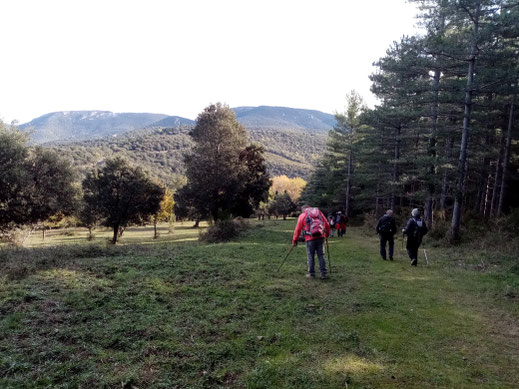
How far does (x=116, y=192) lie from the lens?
1158 inches

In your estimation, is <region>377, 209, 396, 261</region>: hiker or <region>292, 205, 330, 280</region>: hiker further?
<region>377, 209, 396, 261</region>: hiker

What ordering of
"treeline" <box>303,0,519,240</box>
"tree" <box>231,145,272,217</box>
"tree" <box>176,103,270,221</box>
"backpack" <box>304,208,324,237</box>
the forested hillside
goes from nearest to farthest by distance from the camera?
"backpack" <box>304,208,324,237</box> < "treeline" <box>303,0,519,240</box> < "tree" <box>176,103,270,221</box> < "tree" <box>231,145,272,217</box> < the forested hillside

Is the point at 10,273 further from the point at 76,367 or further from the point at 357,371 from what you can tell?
the point at 357,371

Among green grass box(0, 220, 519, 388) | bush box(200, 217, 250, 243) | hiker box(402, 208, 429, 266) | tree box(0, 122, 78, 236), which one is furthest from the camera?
bush box(200, 217, 250, 243)

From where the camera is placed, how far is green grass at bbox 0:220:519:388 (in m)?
3.71

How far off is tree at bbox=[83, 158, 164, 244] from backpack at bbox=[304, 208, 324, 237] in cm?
2456

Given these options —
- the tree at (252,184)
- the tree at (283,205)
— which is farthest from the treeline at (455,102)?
the tree at (283,205)

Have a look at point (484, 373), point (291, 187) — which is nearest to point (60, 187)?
point (484, 373)

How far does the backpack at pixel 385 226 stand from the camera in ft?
38.8

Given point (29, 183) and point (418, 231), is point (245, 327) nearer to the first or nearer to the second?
point (418, 231)

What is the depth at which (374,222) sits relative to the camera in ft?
85.0

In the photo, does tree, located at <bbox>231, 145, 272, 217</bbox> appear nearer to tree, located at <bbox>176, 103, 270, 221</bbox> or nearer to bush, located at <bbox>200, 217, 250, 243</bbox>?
tree, located at <bbox>176, 103, 270, 221</bbox>

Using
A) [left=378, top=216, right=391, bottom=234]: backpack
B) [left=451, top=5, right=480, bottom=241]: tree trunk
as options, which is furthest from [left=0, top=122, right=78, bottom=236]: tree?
[left=451, top=5, right=480, bottom=241]: tree trunk

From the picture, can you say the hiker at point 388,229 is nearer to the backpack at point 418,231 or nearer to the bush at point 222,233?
the backpack at point 418,231
